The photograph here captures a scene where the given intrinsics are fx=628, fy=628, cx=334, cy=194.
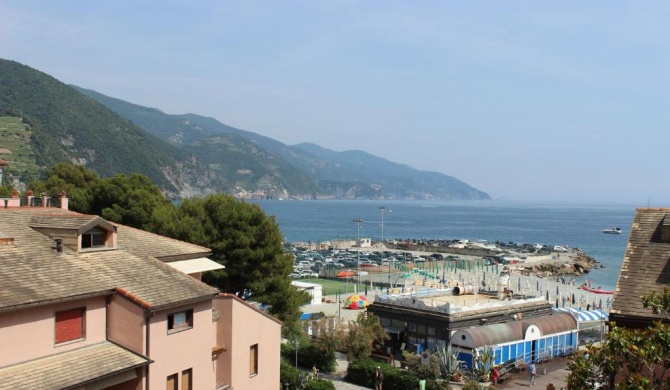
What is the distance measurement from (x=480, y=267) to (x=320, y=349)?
7191 cm

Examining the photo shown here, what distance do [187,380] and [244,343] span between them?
2928mm

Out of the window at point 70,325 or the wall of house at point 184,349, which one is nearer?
the window at point 70,325

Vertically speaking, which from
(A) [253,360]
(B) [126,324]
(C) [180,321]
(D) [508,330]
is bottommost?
(D) [508,330]

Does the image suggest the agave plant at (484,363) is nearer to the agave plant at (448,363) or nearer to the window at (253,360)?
the agave plant at (448,363)

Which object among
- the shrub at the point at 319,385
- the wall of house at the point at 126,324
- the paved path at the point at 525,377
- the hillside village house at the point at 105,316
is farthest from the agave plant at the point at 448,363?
the wall of house at the point at 126,324

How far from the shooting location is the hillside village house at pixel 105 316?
46.5ft

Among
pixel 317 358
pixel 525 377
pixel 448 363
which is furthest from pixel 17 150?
pixel 525 377

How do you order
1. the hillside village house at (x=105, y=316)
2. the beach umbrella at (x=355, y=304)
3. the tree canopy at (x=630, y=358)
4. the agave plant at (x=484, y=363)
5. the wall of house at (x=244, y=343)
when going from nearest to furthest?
the tree canopy at (x=630, y=358)
the hillside village house at (x=105, y=316)
the wall of house at (x=244, y=343)
the agave plant at (x=484, y=363)
the beach umbrella at (x=355, y=304)

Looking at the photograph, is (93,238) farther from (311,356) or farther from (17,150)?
(17,150)

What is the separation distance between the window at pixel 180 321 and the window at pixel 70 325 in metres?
2.31

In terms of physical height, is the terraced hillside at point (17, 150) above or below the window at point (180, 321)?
above

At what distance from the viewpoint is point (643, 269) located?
16.1m

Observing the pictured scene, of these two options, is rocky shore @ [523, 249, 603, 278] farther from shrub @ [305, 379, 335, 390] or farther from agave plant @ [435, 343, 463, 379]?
shrub @ [305, 379, 335, 390]

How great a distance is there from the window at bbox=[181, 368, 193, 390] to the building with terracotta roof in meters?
11.4
